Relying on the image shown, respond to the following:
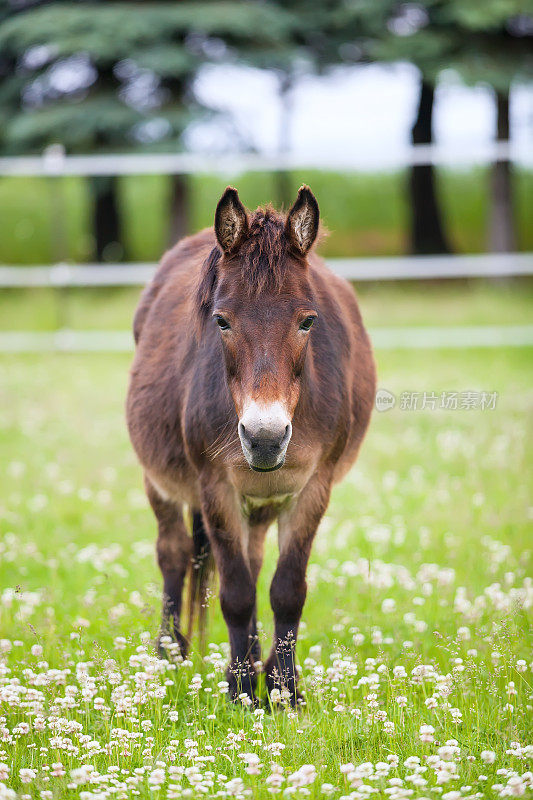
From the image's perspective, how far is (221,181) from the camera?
2283 centimetres

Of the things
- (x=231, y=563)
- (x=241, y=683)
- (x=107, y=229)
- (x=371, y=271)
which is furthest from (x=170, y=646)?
(x=107, y=229)

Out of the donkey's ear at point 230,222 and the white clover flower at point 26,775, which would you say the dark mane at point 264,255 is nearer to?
the donkey's ear at point 230,222

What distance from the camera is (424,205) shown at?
20312 millimetres

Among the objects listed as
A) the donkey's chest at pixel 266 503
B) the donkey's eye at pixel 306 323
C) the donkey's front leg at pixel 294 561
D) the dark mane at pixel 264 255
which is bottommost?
the donkey's front leg at pixel 294 561

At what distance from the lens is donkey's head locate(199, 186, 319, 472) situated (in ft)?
9.62

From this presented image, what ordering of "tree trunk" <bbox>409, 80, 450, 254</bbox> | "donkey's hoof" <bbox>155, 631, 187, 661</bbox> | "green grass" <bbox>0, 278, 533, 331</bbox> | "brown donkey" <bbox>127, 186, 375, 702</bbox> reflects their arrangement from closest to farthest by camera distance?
"brown donkey" <bbox>127, 186, 375, 702</bbox> < "donkey's hoof" <bbox>155, 631, 187, 661</bbox> < "green grass" <bbox>0, 278, 533, 331</bbox> < "tree trunk" <bbox>409, 80, 450, 254</bbox>

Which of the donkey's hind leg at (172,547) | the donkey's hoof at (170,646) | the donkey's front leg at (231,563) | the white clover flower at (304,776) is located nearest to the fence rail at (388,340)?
the donkey's hind leg at (172,547)

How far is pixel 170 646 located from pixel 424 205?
58.9ft

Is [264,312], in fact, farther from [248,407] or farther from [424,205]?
[424,205]

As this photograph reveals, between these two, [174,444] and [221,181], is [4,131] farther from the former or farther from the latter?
[174,444]

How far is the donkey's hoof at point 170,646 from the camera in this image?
3.72 meters

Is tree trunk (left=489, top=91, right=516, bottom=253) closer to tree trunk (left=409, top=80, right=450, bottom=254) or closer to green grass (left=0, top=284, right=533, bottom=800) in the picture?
tree trunk (left=409, top=80, right=450, bottom=254)

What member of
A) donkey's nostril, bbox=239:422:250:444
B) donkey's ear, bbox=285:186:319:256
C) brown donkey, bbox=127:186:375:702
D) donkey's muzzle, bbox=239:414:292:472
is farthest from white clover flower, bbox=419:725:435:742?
donkey's ear, bbox=285:186:319:256

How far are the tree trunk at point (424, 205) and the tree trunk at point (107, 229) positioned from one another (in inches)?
260
